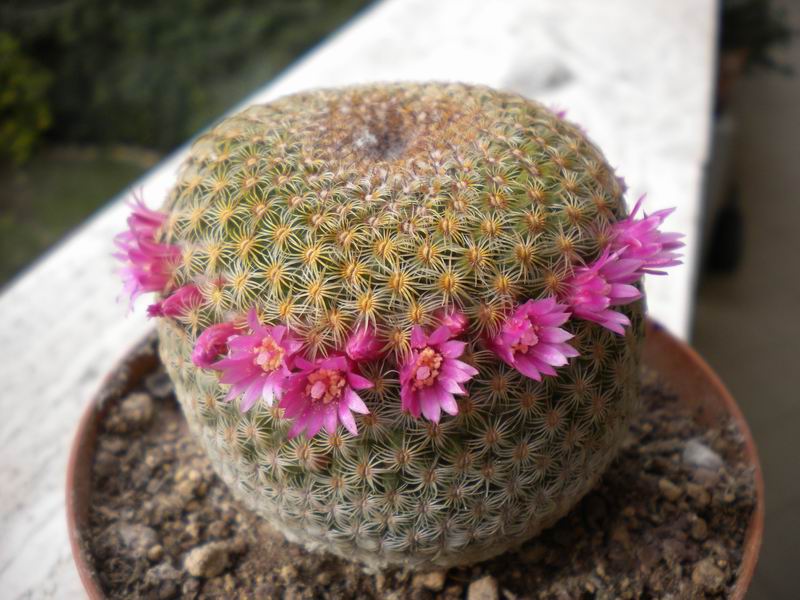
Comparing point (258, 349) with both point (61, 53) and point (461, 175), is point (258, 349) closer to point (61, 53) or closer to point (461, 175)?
point (461, 175)

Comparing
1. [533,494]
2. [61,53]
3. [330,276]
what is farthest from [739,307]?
[61,53]

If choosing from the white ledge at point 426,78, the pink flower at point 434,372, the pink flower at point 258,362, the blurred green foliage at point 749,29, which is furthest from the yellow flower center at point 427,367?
the blurred green foliage at point 749,29

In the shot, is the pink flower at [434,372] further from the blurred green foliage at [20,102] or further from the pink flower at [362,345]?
the blurred green foliage at [20,102]

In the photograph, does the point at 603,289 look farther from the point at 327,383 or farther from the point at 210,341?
the point at 210,341

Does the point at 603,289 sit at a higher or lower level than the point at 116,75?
higher

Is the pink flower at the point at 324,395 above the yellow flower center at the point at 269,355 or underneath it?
underneath

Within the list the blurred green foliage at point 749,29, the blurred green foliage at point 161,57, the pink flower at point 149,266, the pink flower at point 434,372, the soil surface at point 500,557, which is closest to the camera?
the pink flower at point 434,372

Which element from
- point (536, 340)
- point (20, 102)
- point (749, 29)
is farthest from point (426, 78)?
point (20, 102)
